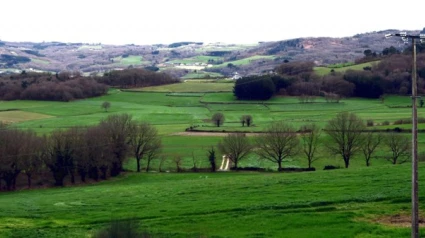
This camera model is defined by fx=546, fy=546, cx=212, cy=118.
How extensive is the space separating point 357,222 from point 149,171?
34.1 meters

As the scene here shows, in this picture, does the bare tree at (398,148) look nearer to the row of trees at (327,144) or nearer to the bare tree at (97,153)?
the row of trees at (327,144)

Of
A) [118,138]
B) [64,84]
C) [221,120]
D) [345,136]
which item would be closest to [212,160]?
[118,138]

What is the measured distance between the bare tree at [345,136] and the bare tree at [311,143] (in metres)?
1.44

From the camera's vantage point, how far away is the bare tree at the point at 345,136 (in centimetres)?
5412

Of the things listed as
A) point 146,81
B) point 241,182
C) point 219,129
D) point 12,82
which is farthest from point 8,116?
point 241,182

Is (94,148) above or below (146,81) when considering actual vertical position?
below

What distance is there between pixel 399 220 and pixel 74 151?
116 feet

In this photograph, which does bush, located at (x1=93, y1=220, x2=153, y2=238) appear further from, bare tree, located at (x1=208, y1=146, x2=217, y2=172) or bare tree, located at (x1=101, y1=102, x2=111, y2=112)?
bare tree, located at (x1=101, y1=102, x2=111, y2=112)

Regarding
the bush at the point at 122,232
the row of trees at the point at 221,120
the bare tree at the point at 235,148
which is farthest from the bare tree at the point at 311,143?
the bush at the point at 122,232

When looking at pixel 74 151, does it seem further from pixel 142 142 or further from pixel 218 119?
pixel 218 119

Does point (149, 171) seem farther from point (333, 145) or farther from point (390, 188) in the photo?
point (390, 188)

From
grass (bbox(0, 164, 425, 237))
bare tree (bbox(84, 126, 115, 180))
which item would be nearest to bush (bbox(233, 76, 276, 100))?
bare tree (bbox(84, 126, 115, 180))

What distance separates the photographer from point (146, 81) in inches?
4870

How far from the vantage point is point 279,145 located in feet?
181
